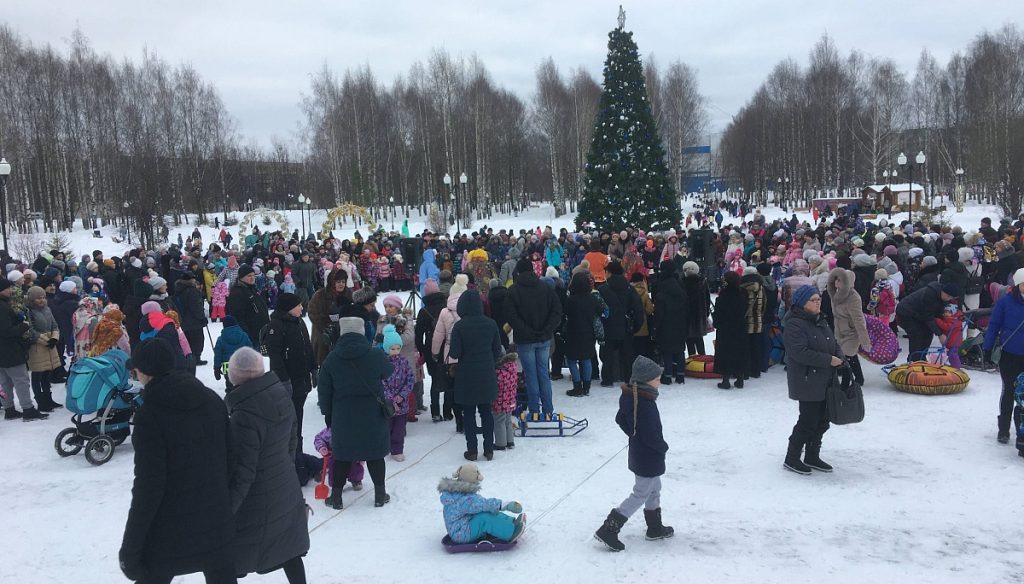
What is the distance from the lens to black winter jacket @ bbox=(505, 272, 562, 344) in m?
7.69

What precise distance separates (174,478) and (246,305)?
5751 millimetres

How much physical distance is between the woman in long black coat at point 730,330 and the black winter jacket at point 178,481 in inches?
272

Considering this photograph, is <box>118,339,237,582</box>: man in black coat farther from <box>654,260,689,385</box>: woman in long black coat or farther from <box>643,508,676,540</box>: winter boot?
<box>654,260,689,385</box>: woman in long black coat

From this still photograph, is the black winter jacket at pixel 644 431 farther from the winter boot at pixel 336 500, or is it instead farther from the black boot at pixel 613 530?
the winter boot at pixel 336 500

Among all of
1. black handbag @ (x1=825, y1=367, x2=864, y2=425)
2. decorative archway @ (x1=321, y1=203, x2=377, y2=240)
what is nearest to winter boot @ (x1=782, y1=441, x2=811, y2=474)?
black handbag @ (x1=825, y1=367, x2=864, y2=425)

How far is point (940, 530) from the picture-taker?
16.3ft

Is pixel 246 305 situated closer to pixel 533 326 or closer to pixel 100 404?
pixel 100 404

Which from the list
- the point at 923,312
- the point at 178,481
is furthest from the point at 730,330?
the point at 178,481

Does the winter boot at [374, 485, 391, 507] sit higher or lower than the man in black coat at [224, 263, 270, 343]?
lower

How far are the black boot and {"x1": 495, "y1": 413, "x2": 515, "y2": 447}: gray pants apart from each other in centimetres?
229

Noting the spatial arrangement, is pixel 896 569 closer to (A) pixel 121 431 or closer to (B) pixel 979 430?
(B) pixel 979 430

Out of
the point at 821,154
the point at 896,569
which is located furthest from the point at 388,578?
the point at 821,154

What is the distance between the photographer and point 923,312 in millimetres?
9148

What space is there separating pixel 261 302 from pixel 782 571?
22.4ft
